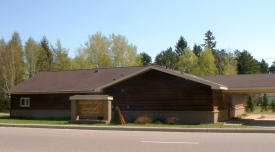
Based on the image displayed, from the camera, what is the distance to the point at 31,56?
5781 centimetres

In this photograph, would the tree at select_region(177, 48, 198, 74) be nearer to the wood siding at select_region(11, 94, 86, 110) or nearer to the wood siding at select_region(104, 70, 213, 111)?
the wood siding at select_region(11, 94, 86, 110)

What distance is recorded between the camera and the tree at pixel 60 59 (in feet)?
189

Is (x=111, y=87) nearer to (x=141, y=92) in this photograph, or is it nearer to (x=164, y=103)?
(x=141, y=92)

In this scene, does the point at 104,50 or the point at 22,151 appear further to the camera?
the point at 104,50

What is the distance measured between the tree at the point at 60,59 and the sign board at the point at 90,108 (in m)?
33.5

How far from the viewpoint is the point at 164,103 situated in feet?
82.3

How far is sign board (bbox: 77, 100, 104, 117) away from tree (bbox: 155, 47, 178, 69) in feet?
200

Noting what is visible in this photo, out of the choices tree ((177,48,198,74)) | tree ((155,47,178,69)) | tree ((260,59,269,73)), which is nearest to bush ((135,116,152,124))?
tree ((177,48,198,74))

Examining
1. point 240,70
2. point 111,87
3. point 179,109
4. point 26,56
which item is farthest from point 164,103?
point 240,70

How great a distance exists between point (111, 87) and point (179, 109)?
5694 mm

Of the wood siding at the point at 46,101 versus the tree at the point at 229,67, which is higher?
the tree at the point at 229,67

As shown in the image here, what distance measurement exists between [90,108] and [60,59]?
116 feet

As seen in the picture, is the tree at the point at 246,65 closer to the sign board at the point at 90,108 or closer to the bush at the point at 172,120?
the bush at the point at 172,120

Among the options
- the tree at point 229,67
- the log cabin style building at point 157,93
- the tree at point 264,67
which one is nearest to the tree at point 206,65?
the tree at point 229,67
